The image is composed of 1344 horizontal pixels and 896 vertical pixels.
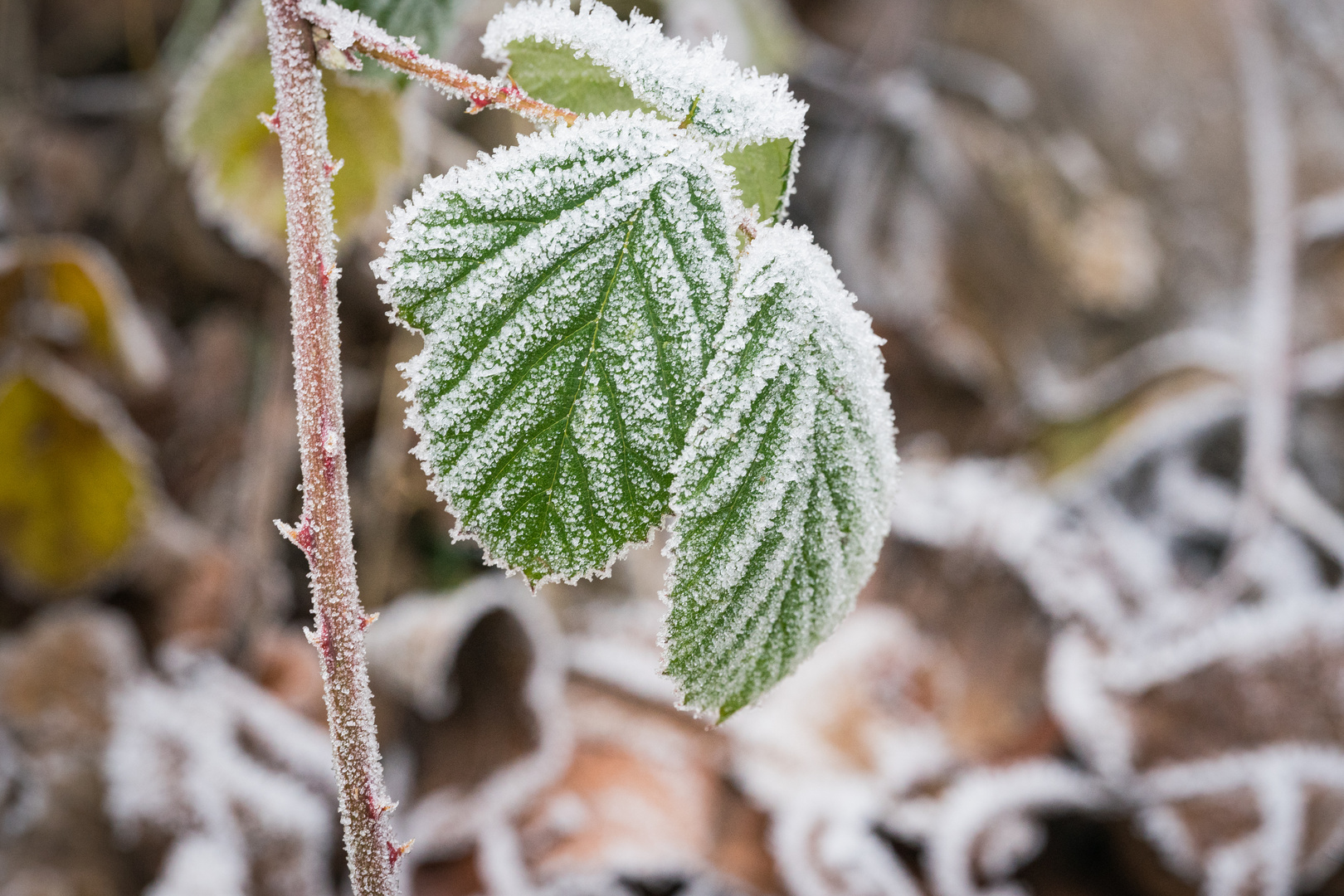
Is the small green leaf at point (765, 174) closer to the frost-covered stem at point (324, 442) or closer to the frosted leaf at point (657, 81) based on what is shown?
the frosted leaf at point (657, 81)

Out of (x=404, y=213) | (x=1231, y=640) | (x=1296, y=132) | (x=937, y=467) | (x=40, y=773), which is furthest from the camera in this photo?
(x=1296, y=132)

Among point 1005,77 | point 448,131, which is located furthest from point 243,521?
point 1005,77

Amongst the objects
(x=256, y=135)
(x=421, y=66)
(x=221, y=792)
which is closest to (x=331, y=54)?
(x=421, y=66)

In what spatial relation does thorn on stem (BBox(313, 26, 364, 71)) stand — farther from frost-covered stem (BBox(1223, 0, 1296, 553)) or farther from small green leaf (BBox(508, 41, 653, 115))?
frost-covered stem (BBox(1223, 0, 1296, 553))

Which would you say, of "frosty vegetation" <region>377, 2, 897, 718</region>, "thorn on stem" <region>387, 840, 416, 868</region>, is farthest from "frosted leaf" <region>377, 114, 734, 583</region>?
"thorn on stem" <region>387, 840, 416, 868</region>

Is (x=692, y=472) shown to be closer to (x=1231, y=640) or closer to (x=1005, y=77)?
(x=1231, y=640)

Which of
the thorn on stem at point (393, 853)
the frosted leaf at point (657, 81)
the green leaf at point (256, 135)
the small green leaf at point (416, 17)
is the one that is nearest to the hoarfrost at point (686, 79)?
the frosted leaf at point (657, 81)
